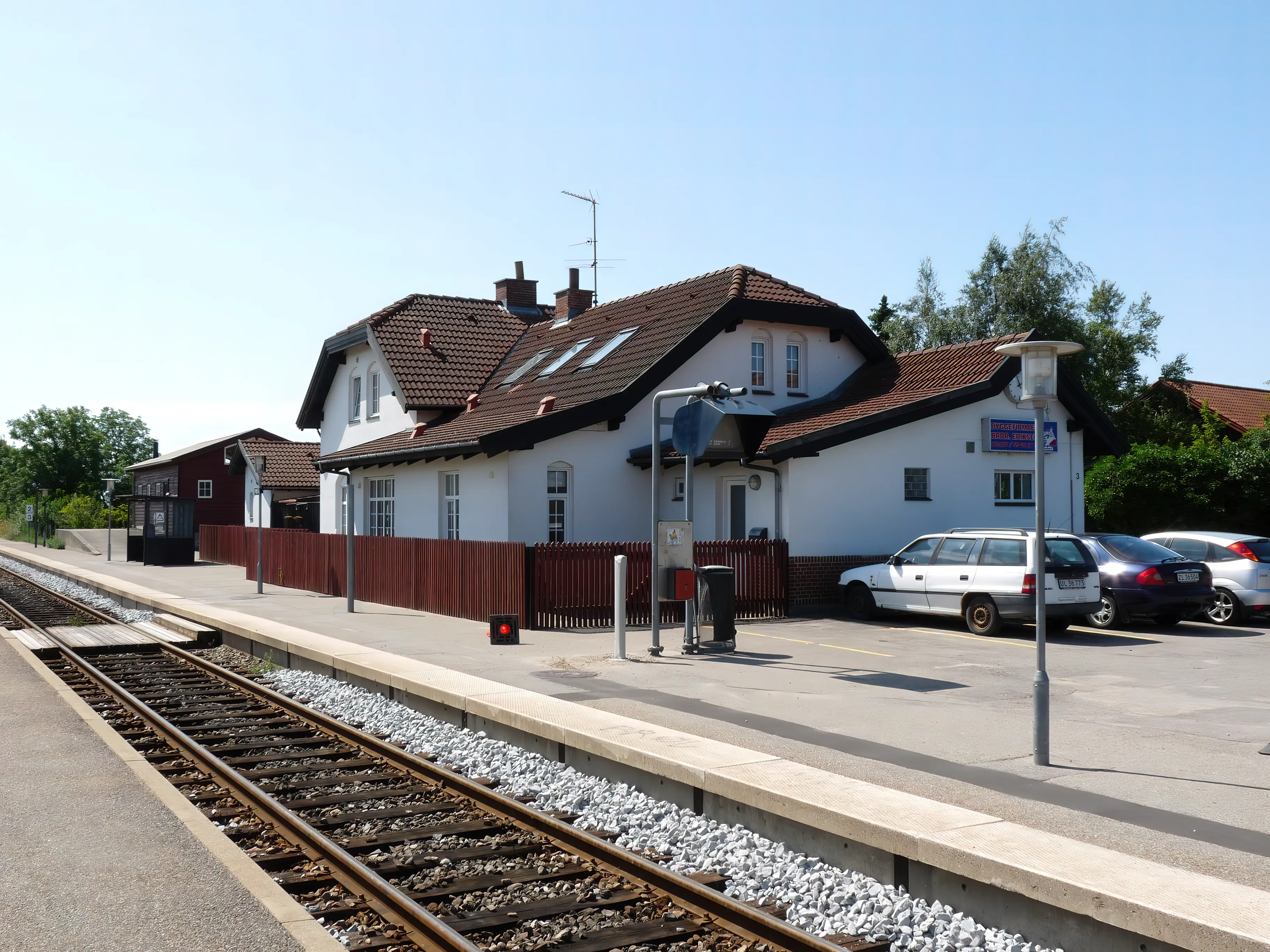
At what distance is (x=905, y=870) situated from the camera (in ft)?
20.2

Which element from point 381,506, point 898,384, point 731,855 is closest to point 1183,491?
point 898,384

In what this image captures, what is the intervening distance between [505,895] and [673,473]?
17607 mm

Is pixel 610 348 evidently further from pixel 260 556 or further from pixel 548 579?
pixel 260 556

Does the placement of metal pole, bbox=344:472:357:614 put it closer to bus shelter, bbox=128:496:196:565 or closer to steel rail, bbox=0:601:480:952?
steel rail, bbox=0:601:480:952

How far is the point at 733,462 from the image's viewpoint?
23.0 metres

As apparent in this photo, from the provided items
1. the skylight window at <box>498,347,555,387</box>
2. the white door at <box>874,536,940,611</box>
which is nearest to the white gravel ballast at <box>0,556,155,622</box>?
the skylight window at <box>498,347,555,387</box>

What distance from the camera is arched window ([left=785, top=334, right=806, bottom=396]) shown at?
26078 millimetres

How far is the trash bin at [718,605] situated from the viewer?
15273 millimetres

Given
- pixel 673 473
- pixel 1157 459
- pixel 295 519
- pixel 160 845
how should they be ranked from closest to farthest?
pixel 160 845, pixel 673 473, pixel 1157 459, pixel 295 519

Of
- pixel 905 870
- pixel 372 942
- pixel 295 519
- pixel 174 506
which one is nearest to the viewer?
pixel 372 942

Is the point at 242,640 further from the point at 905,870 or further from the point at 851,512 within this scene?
the point at 905,870

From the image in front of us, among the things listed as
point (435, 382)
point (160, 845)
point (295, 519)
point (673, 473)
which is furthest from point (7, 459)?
point (160, 845)

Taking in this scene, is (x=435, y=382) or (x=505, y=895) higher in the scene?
(x=435, y=382)

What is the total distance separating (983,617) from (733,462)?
6952mm
